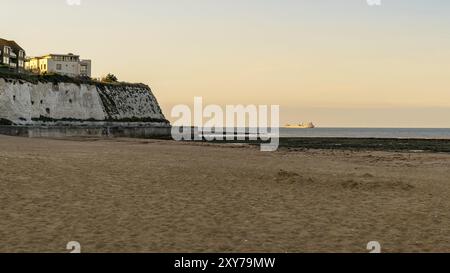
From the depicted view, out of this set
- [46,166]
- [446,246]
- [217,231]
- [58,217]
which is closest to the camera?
[446,246]

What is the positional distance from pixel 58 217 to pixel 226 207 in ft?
15.5

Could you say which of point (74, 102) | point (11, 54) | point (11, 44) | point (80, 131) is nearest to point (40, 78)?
point (74, 102)

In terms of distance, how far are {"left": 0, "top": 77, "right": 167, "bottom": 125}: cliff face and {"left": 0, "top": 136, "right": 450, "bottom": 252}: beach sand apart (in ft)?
210

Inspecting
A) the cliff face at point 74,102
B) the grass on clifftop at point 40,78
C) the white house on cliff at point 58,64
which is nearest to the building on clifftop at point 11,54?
the white house on cliff at point 58,64

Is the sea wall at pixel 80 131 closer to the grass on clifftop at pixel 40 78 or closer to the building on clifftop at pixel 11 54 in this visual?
the grass on clifftop at pixel 40 78

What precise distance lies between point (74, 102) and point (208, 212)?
285 ft

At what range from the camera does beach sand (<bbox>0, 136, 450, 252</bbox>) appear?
31.5ft

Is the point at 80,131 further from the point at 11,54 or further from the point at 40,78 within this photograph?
the point at 11,54

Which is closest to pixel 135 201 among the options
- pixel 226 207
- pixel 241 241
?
pixel 226 207

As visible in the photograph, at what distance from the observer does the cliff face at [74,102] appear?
3110 inches

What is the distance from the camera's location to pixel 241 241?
9812mm

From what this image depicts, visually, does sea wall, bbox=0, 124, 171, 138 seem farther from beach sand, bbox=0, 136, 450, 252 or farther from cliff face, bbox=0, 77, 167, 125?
beach sand, bbox=0, 136, 450, 252

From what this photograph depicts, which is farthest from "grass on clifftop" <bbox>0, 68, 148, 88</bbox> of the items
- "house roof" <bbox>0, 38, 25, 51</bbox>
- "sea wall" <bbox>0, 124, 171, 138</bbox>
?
"house roof" <bbox>0, 38, 25, 51</bbox>
